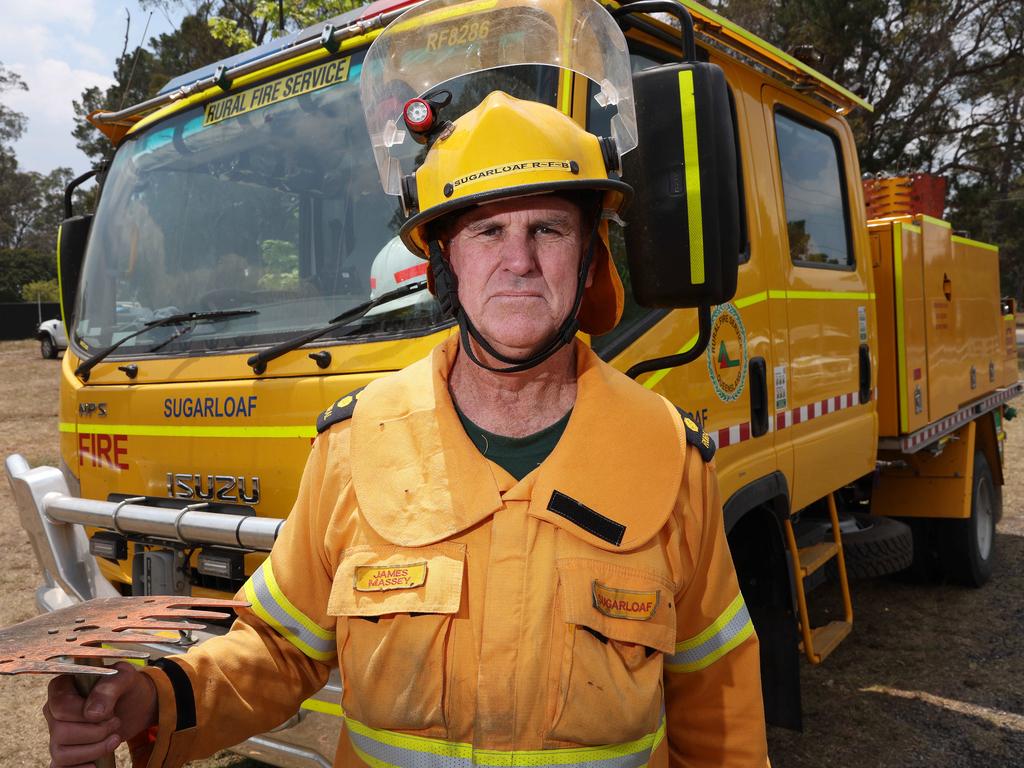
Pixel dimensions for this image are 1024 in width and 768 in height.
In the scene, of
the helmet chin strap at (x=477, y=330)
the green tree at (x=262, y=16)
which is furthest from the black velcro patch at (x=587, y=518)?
the green tree at (x=262, y=16)

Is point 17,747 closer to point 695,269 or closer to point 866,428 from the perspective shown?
point 695,269

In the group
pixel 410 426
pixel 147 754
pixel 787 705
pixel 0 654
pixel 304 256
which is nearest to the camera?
pixel 0 654

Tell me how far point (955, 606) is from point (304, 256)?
443cm

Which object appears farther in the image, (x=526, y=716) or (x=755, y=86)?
(x=755, y=86)

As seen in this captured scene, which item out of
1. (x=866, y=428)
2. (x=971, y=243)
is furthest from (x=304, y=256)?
(x=971, y=243)

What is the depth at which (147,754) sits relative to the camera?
52.2 inches

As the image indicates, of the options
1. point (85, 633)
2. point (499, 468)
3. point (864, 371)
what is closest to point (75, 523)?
point (85, 633)

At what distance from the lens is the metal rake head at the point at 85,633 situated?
3.58 feet

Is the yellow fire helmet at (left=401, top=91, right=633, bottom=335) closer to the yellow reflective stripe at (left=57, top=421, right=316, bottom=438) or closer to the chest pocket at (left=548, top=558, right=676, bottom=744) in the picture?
the chest pocket at (left=548, top=558, right=676, bottom=744)

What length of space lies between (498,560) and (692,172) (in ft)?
3.37

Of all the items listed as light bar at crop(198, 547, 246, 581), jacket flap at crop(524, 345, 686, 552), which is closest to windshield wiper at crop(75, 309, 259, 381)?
light bar at crop(198, 547, 246, 581)

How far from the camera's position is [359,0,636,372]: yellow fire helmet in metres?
1.48

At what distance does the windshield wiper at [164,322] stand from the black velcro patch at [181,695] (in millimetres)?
1513

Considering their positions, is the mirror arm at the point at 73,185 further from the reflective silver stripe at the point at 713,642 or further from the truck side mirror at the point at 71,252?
the reflective silver stripe at the point at 713,642
